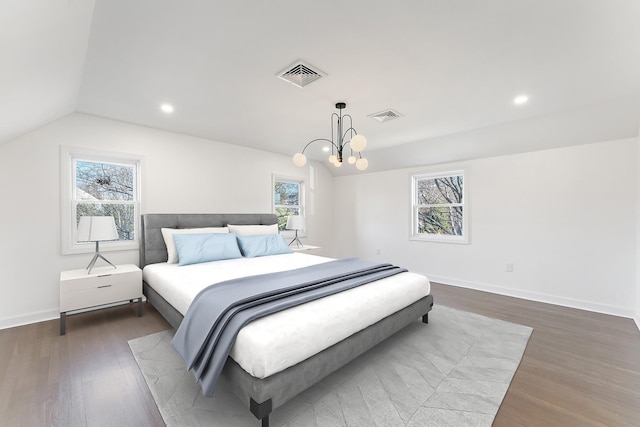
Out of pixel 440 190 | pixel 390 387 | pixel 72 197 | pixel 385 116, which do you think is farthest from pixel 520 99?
pixel 72 197

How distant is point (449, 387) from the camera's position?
76.5 inches

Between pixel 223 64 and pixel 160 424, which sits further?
pixel 223 64

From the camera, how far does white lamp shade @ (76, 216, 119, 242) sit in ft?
9.55

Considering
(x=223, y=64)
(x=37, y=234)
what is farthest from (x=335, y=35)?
(x=37, y=234)

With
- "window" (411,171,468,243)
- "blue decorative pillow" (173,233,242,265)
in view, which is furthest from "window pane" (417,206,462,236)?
"blue decorative pillow" (173,233,242,265)

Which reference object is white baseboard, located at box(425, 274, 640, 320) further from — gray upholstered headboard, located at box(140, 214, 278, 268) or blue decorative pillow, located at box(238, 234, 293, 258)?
gray upholstered headboard, located at box(140, 214, 278, 268)

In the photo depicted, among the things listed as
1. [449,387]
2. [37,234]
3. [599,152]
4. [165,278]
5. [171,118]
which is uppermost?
[171,118]

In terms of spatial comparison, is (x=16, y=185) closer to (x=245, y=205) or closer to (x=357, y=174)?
(x=245, y=205)

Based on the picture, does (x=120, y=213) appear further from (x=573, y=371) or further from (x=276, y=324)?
(x=573, y=371)

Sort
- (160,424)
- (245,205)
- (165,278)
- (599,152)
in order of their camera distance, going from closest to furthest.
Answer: (160,424)
(165,278)
(599,152)
(245,205)

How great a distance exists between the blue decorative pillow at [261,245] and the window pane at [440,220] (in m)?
2.70

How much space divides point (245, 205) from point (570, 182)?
4.79 metres

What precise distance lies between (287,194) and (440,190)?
296 cm

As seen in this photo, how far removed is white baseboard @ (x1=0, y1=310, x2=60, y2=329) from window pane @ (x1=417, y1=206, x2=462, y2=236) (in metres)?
5.48
